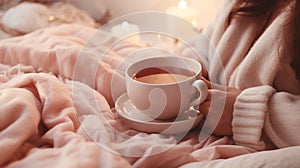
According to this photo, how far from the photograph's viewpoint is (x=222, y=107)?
2.21 feet

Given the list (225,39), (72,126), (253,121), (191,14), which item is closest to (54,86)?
(72,126)

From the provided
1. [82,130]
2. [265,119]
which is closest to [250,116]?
[265,119]

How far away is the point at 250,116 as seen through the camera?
657 millimetres

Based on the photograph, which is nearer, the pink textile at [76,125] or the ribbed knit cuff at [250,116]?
the pink textile at [76,125]

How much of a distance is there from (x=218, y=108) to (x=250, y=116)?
5cm

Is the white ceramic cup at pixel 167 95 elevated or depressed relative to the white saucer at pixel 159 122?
elevated

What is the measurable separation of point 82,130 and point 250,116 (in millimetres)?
256

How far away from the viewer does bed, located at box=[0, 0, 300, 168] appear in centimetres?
52

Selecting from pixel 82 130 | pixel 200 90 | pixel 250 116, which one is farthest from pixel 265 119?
pixel 82 130

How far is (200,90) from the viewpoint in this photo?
0.61m

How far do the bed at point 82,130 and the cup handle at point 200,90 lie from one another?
0.06 m

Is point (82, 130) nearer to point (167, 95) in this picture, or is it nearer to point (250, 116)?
point (167, 95)

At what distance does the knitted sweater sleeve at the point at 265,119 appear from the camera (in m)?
0.64

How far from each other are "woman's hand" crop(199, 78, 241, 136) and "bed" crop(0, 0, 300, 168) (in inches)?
0.6
